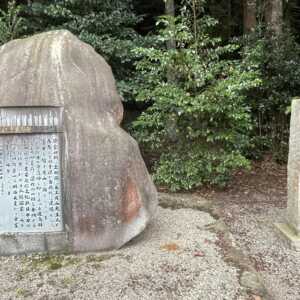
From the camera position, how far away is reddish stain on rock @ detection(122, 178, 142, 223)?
3541 mm

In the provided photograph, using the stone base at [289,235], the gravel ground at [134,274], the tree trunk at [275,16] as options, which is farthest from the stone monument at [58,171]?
the tree trunk at [275,16]

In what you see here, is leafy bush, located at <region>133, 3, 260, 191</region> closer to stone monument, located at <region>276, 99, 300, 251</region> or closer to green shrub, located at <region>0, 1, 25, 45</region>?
stone monument, located at <region>276, 99, 300, 251</region>

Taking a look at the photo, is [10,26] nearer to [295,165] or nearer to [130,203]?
[130,203]

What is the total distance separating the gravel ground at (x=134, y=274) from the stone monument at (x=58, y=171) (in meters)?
0.19

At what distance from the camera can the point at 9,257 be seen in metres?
3.53

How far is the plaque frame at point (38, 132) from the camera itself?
3510mm

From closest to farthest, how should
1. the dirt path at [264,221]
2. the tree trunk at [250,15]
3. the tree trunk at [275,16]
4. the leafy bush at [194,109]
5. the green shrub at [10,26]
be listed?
1. the dirt path at [264,221]
2. the leafy bush at [194,109]
3. the green shrub at [10,26]
4. the tree trunk at [275,16]
5. the tree trunk at [250,15]

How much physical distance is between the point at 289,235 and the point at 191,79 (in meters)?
2.68

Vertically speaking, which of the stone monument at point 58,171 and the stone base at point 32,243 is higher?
the stone monument at point 58,171

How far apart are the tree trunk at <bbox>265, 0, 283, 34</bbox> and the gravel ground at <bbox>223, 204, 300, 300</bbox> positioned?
13.0ft

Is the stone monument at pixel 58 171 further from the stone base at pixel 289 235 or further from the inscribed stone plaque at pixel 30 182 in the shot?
the stone base at pixel 289 235

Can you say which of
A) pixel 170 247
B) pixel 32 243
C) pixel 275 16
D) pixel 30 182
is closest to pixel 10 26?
pixel 30 182

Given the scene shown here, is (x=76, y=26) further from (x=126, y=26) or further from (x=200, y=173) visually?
(x=200, y=173)

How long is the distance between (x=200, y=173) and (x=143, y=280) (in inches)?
126
